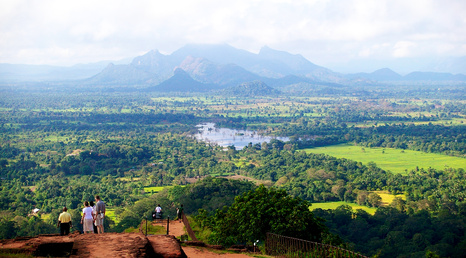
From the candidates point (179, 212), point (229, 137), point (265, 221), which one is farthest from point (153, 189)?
point (229, 137)

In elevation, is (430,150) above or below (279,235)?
below

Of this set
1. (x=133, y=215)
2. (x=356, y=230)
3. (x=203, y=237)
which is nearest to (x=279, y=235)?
(x=203, y=237)

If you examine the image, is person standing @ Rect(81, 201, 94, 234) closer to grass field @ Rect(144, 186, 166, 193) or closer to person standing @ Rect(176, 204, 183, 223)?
person standing @ Rect(176, 204, 183, 223)

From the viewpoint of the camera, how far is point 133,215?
104 ft

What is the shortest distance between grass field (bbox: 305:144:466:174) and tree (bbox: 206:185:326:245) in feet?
124

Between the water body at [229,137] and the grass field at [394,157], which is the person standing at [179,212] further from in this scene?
the water body at [229,137]

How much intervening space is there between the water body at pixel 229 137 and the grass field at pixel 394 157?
37.4ft

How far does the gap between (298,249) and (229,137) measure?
65851mm

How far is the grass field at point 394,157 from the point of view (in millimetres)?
54263

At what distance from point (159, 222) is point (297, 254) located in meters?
8.35

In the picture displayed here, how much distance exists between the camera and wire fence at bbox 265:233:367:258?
38.8 ft

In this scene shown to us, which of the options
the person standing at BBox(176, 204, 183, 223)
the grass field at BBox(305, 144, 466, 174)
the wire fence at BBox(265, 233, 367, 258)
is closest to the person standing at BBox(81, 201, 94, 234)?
the wire fence at BBox(265, 233, 367, 258)

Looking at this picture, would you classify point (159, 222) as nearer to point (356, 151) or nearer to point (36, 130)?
point (356, 151)

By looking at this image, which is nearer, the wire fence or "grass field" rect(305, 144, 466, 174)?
the wire fence
